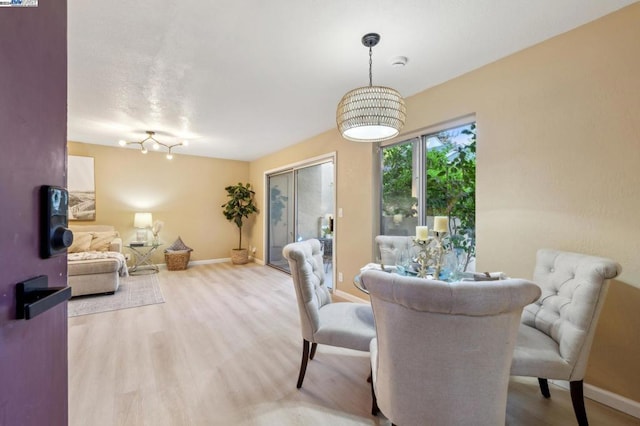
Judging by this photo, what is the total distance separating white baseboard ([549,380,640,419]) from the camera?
1.70 m

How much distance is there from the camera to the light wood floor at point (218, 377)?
1.68 meters

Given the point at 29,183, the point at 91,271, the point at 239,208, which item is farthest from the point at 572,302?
the point at 239,208

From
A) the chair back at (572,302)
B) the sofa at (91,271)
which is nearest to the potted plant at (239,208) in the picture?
the sofa at (91,271)

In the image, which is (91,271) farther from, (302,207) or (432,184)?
(432,184)

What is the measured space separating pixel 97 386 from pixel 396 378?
208 centimetres

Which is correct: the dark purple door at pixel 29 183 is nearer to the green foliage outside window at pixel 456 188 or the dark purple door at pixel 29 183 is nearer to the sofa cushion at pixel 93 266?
the green foliage outside window at pixel 456 188

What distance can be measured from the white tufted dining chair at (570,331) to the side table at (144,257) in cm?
584

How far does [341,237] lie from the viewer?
3.88 m

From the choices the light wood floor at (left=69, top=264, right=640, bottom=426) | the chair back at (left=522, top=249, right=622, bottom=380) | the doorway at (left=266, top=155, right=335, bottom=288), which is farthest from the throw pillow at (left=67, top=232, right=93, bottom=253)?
the chair back at (left=522, top=249, right=622, bottom=380)

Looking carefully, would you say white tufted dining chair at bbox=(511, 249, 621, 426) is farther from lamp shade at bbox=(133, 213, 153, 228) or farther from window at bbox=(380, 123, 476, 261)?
lamp shade at bbox=(133, 213, 153, 228)

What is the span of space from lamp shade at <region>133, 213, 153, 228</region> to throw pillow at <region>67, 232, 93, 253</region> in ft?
2.43

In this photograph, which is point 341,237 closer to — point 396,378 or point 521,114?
point 521,114

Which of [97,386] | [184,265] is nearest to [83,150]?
[184,265]

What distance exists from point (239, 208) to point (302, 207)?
189cm
